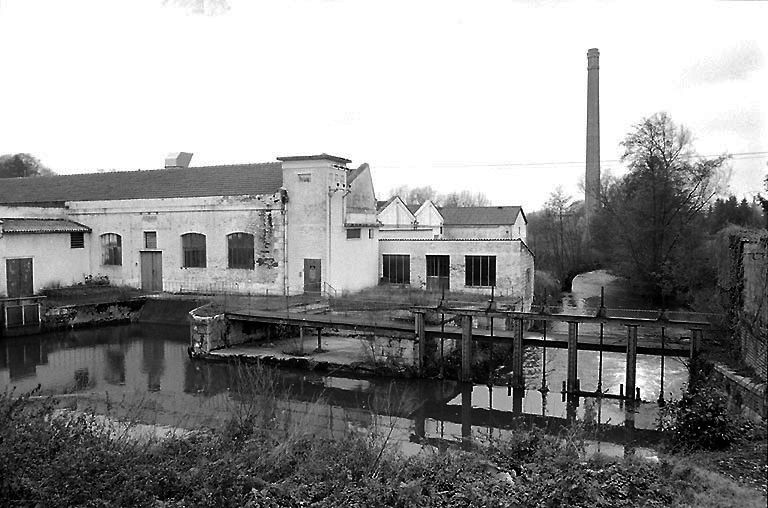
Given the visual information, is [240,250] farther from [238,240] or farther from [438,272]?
[438,272]

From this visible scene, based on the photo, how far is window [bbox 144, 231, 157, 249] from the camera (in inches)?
1058

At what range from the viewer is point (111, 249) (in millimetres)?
27797

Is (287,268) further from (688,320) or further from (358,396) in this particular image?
(688,320)

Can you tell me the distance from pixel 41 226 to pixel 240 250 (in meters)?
8.46

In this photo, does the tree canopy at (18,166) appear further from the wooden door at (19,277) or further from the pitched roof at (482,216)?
the pitched roof at (482,216)

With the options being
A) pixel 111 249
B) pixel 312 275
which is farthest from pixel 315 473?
pixel 111 249

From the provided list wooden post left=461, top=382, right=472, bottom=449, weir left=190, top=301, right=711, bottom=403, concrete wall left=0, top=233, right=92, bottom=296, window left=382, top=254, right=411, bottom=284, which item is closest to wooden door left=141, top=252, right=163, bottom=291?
concrete wall left=0, top=233, right=92, bottom=296

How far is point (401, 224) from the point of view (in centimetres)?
3928

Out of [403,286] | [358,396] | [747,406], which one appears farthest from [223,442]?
[403,286]

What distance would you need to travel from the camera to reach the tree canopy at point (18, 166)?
47.0 m

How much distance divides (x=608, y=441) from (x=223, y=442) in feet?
24.2

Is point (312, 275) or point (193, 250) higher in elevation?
point (193, 250)

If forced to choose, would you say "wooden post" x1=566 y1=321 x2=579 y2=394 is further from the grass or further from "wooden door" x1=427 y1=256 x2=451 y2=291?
"wooden door" x1=427 y1=256 x2=451 y2=291

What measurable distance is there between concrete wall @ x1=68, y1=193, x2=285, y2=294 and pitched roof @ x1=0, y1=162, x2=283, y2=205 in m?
0.55
